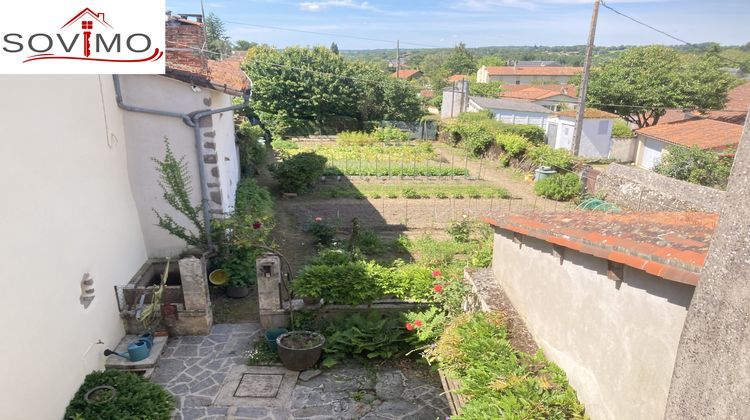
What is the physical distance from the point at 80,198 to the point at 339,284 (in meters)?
4.56

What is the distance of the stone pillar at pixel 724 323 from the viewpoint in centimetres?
232

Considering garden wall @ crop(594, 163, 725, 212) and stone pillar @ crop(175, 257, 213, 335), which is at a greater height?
garden wall @ crop(594, 163, 725, 212)

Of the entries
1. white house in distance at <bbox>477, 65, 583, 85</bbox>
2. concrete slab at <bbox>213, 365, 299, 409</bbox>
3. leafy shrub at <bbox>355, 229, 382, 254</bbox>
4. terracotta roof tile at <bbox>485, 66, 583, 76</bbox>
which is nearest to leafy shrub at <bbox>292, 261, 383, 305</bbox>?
concrete slab at <bbox>213, 365, 299, 409</bbox>

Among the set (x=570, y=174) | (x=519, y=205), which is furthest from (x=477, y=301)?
(x=570, y=174)

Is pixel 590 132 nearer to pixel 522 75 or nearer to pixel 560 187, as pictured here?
pixel 560 187

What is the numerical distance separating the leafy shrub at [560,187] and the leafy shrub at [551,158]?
1367 millimetres

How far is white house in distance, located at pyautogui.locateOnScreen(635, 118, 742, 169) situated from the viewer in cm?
2184

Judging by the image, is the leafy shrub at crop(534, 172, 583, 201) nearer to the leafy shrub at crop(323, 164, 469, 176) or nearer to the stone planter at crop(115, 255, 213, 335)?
the leafy shrub at crop(323, 164, 469, 176)

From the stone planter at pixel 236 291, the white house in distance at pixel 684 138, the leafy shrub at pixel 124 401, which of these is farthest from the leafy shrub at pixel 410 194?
the leafy shrub at pixel 124 401

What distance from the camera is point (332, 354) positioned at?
7941 mm

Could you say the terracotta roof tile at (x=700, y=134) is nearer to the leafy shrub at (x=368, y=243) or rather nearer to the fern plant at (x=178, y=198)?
the leafy shrub at (x=368, y=243)

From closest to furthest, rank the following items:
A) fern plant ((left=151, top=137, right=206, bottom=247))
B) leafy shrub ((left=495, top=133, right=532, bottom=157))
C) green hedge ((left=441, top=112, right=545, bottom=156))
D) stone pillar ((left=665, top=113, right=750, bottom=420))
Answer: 1. stone pillar ((left=665, top=113, right=750, bottom=420))
2. fern plant ((left=151, top=137, right=206, bottom=247))
3. leafy shrub ((left=495, top=133, right=532, bottom=157))
4. green hedge ((left=441, top=112, right=545, bottom=156))

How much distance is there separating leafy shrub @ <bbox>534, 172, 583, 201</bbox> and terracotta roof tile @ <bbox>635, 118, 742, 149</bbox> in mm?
6666

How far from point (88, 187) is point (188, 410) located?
13.2 feet
